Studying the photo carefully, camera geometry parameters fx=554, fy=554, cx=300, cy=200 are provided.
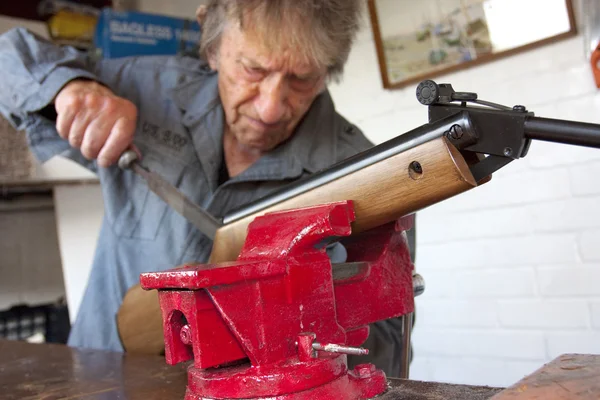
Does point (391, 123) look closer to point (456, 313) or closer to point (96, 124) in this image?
point (456, 313)

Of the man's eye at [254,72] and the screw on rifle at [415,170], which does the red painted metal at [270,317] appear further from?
the man's eye at [254,72]

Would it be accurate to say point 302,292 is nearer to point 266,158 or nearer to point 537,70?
point 266,158

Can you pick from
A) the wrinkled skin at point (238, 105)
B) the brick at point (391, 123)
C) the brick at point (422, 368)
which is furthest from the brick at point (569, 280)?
the wrinkled skin at point (238, 105)

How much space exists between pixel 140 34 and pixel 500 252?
1.67m

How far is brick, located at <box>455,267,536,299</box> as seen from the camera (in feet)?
5.53

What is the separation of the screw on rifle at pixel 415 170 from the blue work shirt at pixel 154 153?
0.57 metres

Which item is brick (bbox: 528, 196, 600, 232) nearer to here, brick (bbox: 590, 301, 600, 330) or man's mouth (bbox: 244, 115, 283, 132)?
brick (bbox: 590, 301, 600, 330)

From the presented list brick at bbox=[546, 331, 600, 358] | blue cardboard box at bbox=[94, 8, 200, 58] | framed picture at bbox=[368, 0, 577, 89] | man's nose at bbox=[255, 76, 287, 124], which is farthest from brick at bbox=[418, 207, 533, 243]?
blue cardboard box at bbox=[94, 8, 200, 58]

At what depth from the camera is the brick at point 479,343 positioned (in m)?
1.68

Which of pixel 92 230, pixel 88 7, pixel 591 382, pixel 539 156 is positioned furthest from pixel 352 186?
pixel 88 7

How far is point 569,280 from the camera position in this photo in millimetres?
1604

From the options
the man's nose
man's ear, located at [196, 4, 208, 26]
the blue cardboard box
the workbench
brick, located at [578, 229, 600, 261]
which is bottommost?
the workbench

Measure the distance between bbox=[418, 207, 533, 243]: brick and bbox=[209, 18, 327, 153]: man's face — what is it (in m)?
0.84

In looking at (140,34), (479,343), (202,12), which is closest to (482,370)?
(479,343)
